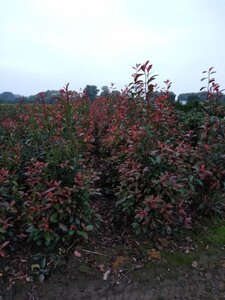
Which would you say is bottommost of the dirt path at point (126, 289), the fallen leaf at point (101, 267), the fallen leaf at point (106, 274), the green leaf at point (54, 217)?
the dirt path at point (126, 289)

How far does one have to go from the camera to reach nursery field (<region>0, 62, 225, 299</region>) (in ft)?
9.37

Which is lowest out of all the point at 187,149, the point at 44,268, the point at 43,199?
the point at 44,268

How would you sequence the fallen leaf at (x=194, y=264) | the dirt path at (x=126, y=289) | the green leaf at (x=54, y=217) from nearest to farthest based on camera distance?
1. the dirt path at (x=126, y=289)
2. the green leaf at (x=54, y=217)
3. the fallen leaf at (x=194, y=264)

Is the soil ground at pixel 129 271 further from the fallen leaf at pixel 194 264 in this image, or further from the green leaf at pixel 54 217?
the green leaf at pixel 54 217

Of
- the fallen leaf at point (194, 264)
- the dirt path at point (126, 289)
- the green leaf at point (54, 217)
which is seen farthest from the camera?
the fallen leaf at point (194, 264)

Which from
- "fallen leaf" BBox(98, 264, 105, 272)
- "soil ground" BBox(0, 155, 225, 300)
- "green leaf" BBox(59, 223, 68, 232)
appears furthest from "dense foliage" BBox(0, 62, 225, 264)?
"fallen leaf" BBox(98, 264, 105, 272)

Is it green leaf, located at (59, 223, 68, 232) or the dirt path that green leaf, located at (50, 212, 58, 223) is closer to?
green leaf, located at (59, 223, 68, 232)

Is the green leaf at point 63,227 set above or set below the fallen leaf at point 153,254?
above

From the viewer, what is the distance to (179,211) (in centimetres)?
316

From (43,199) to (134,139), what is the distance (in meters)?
0.98

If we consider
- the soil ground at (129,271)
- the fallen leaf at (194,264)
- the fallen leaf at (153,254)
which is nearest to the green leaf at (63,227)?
the soil ground at (129,271)

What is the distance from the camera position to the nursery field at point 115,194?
286 cm

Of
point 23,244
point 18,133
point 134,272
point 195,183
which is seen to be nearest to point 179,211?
point 195,183

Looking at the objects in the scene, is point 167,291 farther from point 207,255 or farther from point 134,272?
point 207,255
